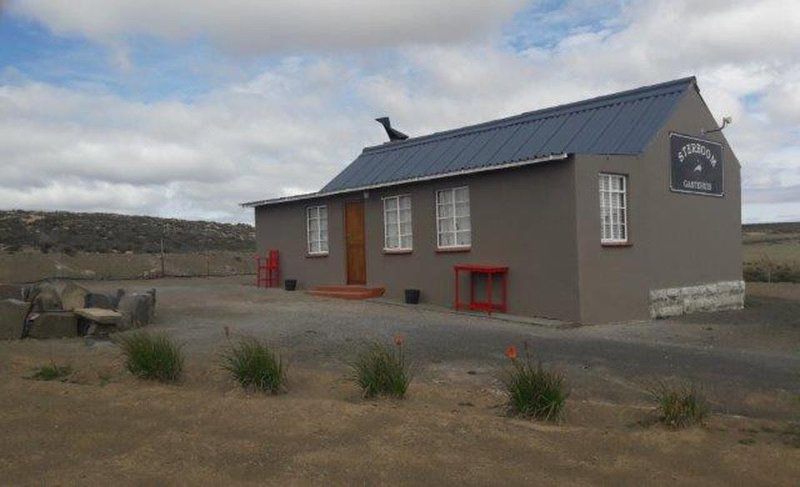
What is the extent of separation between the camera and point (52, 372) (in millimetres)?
7922

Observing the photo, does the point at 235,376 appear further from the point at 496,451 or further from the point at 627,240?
the point at 627,240

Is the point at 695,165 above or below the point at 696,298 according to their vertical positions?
above

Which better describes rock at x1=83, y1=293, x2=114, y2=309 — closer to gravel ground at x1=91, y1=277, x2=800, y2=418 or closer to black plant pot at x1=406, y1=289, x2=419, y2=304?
gravel ground at x1=91, y1=277, x2=800, y2=418

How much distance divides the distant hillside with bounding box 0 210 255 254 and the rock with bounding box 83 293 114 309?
67.8 feet

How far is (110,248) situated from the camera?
35.9 m

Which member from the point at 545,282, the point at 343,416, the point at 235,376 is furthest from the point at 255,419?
the point at 545,282

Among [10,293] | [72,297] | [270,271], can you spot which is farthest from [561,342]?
[270,271]

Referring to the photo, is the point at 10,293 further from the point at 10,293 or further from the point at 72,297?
the point at 72,297

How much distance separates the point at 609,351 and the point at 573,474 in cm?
547

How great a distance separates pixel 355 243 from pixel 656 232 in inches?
273

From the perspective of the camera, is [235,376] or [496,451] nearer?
[496,451]

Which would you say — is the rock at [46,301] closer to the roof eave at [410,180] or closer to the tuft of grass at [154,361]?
the tuft of grass at [154,361]

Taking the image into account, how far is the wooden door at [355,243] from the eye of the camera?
1830 centimetres

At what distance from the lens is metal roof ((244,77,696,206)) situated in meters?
15.3
